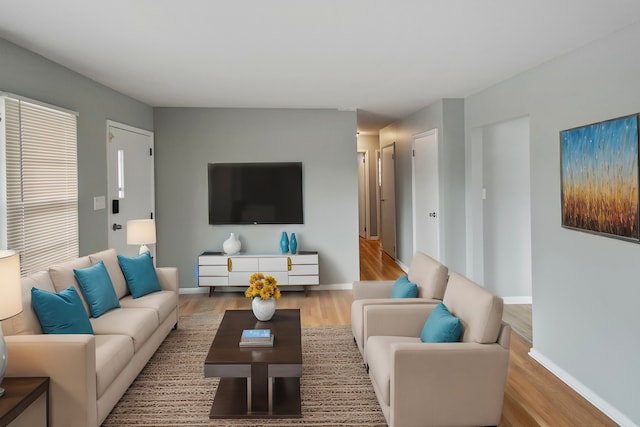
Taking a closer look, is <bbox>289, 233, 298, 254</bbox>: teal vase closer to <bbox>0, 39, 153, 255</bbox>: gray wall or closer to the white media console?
the white media console

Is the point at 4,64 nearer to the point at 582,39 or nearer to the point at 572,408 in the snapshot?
the point at 582,39

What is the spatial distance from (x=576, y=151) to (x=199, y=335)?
349 centimetres

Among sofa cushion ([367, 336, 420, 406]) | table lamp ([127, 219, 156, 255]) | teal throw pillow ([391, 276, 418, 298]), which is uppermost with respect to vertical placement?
table lamp ([127, 219, 156, 255])

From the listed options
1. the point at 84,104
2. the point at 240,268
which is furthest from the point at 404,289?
the point at 84,104

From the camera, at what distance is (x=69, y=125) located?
3939mm

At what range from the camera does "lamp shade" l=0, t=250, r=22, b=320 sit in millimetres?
2164

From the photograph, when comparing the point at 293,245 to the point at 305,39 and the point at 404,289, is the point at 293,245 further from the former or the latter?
the point at 305,39

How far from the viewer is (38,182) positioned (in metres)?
3.47

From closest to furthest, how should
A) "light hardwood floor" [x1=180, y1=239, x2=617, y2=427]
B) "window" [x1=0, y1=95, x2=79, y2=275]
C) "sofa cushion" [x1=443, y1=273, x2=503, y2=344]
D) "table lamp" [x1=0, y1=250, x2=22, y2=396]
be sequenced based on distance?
"table lamp" [x1=0, y1=250, x2=22, y2=396]
"sofa cushion" [x1=443, y1=273, x2=503, y2=344]
"light hardwood floor" [x1=180, y1=239, x2=617, y2=427]
"window" [x1=0, y1=95, x2=79, y2=275]

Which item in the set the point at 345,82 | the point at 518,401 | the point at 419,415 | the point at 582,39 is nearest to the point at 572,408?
the point at 518,401

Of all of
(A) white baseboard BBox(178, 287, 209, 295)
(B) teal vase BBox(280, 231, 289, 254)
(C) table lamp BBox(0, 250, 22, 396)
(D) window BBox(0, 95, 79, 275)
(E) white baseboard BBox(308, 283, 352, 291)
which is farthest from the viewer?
(E) white baseboard BBox(308, 283, 352, 291)

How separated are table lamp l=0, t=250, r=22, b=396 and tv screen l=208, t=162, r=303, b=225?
3.80 metres

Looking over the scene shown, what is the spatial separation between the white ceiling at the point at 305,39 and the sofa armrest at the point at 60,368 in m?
1.81

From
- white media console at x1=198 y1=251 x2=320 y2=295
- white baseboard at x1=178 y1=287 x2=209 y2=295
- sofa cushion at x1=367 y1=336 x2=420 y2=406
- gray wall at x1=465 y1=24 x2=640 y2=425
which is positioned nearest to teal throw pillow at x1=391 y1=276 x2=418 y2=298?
sofa cushion at x1=367 y1=336 x2=420 y2=406
